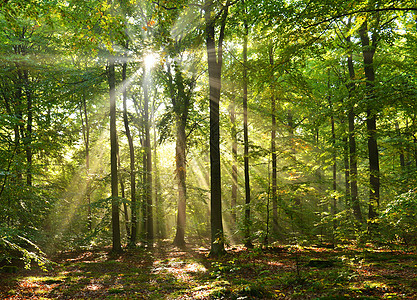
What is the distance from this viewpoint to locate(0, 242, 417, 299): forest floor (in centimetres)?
525

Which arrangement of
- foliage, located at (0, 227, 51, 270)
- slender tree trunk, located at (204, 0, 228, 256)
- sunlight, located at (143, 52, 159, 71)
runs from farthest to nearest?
1. slender tree trunk, located at (204, 0, 228, 256)
2. sunlight, located at (143, 52, 159, 71)
3. foliage, located at (0, 227, 51, 270)

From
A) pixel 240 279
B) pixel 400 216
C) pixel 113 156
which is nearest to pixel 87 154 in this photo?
pixel 113 156

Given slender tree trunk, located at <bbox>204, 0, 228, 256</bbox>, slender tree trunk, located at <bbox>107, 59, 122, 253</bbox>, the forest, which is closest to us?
the forest

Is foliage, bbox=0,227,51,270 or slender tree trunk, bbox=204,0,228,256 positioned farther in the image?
slender tree trunk, bbox=204,0,228,256

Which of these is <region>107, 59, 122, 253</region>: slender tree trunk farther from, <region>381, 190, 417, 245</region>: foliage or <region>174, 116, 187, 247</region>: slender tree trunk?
<region>381, 190, 417, 245</region>: foliage

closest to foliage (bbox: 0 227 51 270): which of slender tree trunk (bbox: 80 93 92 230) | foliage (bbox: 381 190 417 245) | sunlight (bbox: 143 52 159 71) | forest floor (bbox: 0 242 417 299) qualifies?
forest floor (bbox: 0 242 417 299)

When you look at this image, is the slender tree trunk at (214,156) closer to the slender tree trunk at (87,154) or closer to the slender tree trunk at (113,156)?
the slender tree trunk at (113,156)

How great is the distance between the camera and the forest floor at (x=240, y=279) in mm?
5246

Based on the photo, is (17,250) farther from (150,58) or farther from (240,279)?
(150,58)

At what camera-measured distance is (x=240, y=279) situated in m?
6.83

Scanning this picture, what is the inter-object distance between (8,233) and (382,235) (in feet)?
30.1

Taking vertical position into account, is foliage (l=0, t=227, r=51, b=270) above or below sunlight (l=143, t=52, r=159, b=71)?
below

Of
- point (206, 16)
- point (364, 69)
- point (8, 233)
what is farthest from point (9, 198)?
point (364, 69)

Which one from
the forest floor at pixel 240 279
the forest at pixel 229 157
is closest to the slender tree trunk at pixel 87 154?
the forest at pixel 229 157
